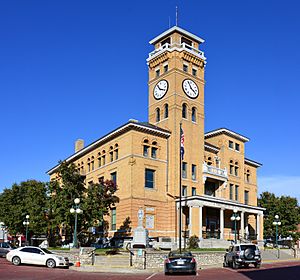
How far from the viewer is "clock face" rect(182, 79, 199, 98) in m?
56.0

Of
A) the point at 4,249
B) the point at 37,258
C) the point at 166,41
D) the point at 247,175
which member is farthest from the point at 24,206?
the point at 247,175

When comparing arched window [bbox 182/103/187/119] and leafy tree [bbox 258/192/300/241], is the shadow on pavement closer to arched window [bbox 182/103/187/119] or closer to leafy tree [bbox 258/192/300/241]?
arched window [bbox 182/103/187/119]

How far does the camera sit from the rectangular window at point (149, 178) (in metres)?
51.2

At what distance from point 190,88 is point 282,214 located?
28.5m

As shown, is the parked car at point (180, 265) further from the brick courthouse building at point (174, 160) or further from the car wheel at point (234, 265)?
the brick courthouse building at point (174, 160)

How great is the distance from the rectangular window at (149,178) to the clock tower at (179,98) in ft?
6.98

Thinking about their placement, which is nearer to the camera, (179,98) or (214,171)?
(179,98)

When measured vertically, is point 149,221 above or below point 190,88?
below

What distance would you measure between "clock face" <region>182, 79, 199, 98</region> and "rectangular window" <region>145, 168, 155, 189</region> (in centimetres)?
1140

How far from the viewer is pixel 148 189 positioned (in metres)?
50.9

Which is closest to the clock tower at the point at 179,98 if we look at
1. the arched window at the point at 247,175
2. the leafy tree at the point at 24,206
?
the arched window at the point at 247,175

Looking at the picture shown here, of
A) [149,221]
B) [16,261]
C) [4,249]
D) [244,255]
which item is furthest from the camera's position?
[149,221]

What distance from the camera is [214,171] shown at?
58.0m

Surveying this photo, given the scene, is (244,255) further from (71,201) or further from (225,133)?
(225,133)
